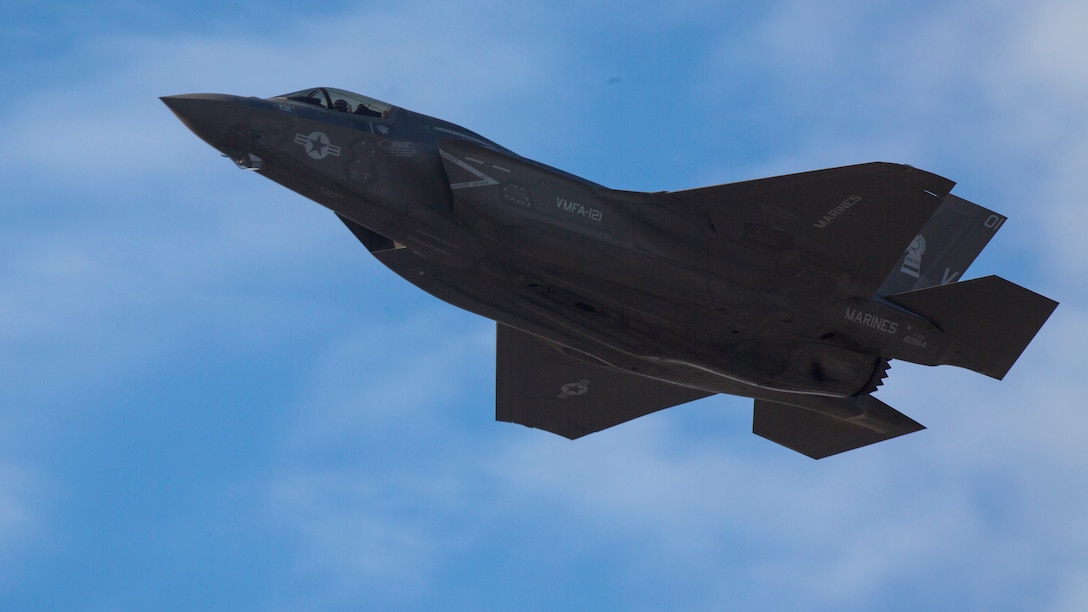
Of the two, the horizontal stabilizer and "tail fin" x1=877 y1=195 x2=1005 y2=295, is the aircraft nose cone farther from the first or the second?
"tail fin" x1=877 y1=195 x2=1005 y2=295

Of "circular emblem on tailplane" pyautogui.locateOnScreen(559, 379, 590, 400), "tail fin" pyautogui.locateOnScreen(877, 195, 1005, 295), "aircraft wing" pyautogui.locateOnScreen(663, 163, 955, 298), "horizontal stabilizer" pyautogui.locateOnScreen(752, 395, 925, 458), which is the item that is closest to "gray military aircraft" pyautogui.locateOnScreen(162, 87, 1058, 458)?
"aircraft wing" pyautogui.locateOnScreen(663, 163, 955, 298)

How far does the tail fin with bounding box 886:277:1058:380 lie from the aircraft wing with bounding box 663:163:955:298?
145cm

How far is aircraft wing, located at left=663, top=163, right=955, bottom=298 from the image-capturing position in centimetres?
2461

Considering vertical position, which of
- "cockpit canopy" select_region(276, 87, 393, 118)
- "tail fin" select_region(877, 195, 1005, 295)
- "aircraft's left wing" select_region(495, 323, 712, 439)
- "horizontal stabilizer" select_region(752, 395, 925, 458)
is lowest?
"horizontal stabilizer" select_region(752, 395, 925, 458)

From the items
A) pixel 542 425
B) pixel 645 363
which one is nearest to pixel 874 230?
pixel 645 363

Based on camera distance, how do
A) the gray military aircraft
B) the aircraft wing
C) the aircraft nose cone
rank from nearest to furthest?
1. the aircraft nose cone
2. the gray military aircraft
3. the aircraft wing

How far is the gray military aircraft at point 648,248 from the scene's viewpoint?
79.5 feet

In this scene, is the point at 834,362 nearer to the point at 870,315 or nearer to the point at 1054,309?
the point at 870,315

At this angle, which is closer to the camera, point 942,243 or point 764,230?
point 764,230

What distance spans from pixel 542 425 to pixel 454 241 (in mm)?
7834

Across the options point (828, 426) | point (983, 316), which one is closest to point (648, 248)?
point (983, 316)

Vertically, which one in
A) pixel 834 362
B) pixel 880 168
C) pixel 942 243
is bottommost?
pixel 834 362

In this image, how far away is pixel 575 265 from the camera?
2448 cm

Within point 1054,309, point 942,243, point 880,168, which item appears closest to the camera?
point 880,168
